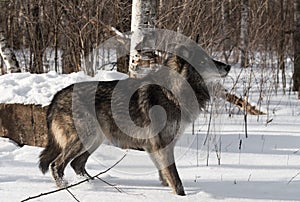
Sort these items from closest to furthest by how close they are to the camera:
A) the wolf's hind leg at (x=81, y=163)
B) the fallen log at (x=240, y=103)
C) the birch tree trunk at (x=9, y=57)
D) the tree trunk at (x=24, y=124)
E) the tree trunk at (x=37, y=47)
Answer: the wolf's hind leg at (x=81, y=163) < the tree trunk at (x=24, y=124) < the fallen log at (x=240, y=103) < the birch tree trunk at (x=9, y=57) < the tree trunk at (x=37, y=47)

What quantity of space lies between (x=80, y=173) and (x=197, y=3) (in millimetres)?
3229

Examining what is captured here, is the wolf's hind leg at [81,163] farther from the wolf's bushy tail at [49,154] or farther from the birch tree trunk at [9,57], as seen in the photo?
the birch tree trunk at [9,57]

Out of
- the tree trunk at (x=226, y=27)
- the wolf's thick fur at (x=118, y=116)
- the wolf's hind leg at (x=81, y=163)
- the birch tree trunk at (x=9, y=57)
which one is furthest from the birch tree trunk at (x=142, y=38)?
the birch tree trunk at (x=9, y=57)

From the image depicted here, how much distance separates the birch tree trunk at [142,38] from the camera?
4.99m

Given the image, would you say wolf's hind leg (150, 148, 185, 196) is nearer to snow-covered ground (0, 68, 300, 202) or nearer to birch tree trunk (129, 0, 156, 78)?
snow-covered ground (0, 68, 300, 202)

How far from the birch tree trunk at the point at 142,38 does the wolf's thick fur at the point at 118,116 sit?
1.28m

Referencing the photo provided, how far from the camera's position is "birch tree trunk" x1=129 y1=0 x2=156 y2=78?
499 cm

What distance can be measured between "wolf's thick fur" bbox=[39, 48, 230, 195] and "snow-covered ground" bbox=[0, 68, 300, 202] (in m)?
0.23

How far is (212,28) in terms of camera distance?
6.54 meters

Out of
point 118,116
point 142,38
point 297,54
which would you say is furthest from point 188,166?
point 297,54

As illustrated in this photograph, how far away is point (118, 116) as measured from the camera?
12.0 feet

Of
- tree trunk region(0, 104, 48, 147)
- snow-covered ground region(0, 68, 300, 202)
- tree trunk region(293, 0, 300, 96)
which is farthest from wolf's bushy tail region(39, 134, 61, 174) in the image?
tree trunk region(293, 0, 300, 96)

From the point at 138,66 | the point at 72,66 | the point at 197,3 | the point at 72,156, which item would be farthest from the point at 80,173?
the point at 72,66

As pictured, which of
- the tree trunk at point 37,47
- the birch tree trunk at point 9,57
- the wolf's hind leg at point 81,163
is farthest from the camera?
the tree trunk at point 37,47
